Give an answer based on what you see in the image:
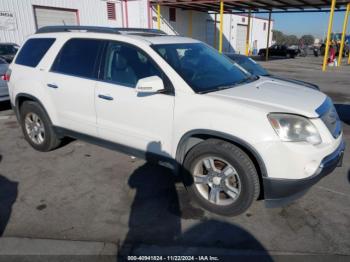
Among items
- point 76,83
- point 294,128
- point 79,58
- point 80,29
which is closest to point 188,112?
point 294,128

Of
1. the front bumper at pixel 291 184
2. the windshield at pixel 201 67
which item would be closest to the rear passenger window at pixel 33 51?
the windshield at pixel 201 67

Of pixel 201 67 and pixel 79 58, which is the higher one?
pixel 79 58

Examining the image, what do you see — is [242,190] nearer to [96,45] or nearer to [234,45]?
[96,45]

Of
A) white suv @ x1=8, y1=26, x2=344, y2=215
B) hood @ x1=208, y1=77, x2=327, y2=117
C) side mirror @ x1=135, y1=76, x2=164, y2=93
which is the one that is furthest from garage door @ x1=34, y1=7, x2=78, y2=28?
hood @ x1=208, y1=77, x2=327, y2=117

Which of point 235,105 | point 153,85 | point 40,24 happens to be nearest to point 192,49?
point 153,85

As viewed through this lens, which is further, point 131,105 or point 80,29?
point 80,29

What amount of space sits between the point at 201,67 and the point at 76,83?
165 cm

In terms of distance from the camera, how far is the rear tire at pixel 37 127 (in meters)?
4.62

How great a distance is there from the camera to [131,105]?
3.51 meters

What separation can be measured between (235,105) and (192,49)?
4.71 feet

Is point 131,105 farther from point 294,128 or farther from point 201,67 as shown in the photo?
point 294,128

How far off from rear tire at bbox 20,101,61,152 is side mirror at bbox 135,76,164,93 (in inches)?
84.9

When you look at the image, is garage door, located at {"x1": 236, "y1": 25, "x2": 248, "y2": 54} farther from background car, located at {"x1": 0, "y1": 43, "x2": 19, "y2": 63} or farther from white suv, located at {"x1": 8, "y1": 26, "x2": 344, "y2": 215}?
white suv, located at {"x1": 8, "y1": 26, "x2": 344, "y2": 215}

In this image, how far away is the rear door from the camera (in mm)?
3908
